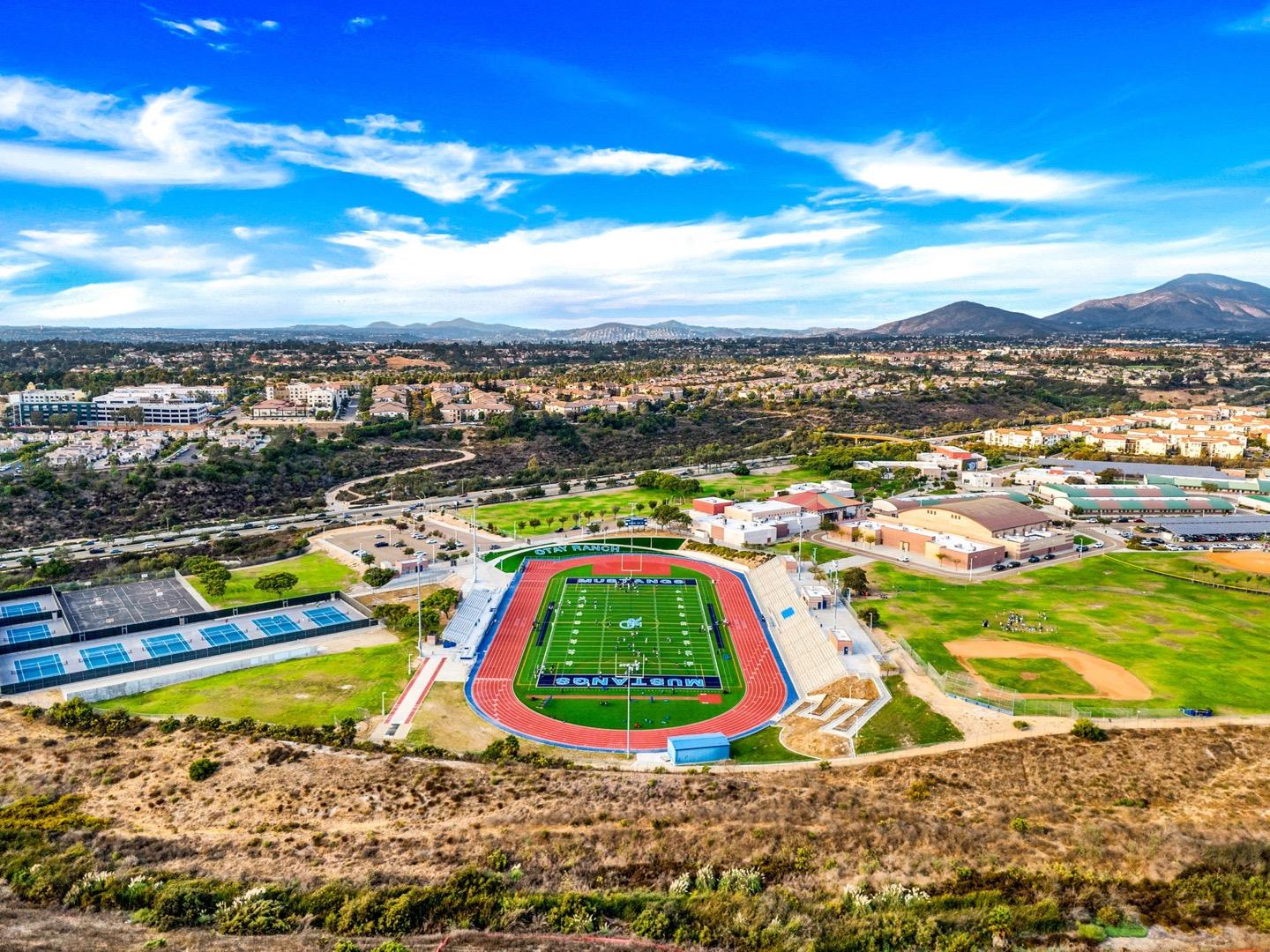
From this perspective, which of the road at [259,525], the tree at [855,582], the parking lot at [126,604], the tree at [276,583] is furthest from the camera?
the road at [259,525]

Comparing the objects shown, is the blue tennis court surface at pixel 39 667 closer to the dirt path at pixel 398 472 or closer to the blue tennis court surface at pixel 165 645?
the blue tennis court surface at pixel 165 645

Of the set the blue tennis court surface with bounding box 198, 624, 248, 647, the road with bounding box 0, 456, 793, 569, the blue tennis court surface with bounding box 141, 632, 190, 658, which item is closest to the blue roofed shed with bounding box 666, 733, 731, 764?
Answer: the blue tennis court surface with bounding box 198, 624, 248, 647

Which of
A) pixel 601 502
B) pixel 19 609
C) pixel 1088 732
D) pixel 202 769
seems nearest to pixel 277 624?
pixel 19 609

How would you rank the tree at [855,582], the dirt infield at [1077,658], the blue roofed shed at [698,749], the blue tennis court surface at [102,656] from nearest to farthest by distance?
the blue roofed shed at [698,749], the dirt infield at [1077,658], the blue tennis court surface at [102,656], the tree at [855,582]

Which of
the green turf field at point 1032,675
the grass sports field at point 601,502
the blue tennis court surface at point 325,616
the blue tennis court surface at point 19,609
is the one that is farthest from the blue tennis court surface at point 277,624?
the green turf field at point 1032,675

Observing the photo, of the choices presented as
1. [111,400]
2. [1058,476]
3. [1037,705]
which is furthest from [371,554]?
[111,400]

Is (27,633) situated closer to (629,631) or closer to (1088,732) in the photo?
(629,631)

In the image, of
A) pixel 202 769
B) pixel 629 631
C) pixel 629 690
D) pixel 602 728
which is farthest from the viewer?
pixel 629 631
